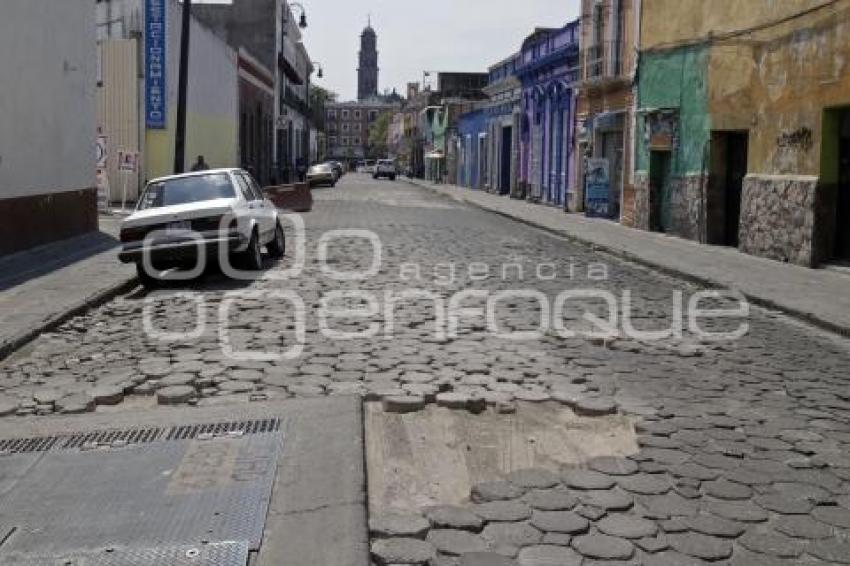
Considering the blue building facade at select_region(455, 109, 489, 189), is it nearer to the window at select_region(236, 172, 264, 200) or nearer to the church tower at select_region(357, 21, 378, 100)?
the window at select_region(236, 172, 264, 200)

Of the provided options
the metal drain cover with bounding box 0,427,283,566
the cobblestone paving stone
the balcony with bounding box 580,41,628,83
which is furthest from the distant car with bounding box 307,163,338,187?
the metal drain cover with bounding box 0,427,283,566

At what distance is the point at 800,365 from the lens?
330 inches

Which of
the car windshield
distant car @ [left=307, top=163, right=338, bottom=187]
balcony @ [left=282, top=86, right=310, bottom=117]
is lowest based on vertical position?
the car windshield

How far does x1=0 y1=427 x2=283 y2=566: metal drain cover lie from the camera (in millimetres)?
4176

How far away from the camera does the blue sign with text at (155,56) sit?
28328 millimetres

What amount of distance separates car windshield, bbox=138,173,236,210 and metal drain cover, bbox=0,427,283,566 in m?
8.23

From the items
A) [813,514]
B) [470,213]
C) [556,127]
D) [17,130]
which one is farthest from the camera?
[556,127]

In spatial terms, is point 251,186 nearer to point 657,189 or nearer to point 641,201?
point 657,189

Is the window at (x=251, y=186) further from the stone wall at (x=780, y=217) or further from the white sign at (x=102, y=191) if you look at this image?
the white sign at (x=102, y=191)

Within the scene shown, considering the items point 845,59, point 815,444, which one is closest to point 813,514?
point 815,444

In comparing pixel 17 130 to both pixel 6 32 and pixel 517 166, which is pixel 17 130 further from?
pixel 517 166

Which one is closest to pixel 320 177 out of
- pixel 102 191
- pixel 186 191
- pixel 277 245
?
pixel 102 191

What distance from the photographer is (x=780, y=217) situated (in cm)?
1698

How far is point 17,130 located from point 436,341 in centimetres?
999
